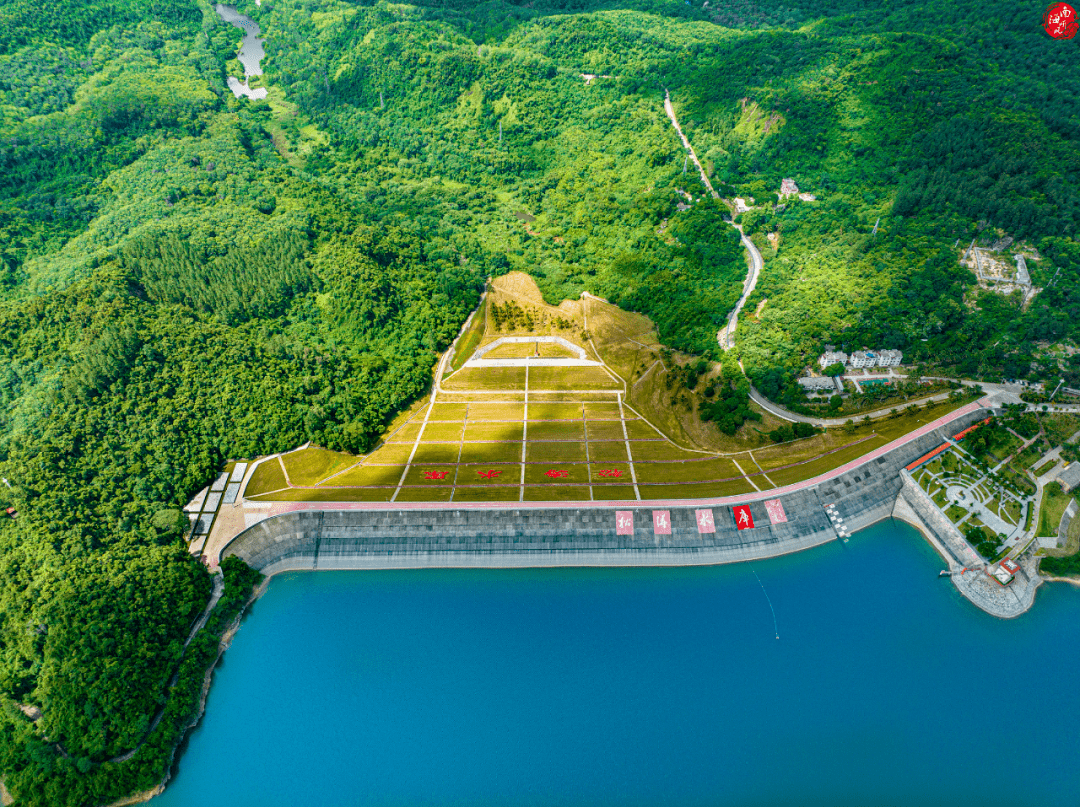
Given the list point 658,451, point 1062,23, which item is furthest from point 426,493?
point 1062,23

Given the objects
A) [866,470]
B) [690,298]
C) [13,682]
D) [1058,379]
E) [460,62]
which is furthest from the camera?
[460,62]

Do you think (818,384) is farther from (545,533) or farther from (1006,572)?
(545,533)

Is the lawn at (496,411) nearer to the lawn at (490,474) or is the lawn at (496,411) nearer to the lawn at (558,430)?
Result: the lawn at (558,430)

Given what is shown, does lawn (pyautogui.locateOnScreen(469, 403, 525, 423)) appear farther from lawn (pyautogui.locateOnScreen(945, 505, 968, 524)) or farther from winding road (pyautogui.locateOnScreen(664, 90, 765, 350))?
lawn (pyautogui.locateOnScreen(945, 505, 968, 524))

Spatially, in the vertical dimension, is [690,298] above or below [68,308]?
below

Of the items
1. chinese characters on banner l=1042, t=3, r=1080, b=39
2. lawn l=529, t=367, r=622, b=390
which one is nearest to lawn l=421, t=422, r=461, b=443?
lawn l=529, t=367, r=622, b=390

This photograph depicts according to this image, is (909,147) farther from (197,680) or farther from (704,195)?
(197,680)

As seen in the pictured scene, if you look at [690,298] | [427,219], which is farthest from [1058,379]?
[427,219]
